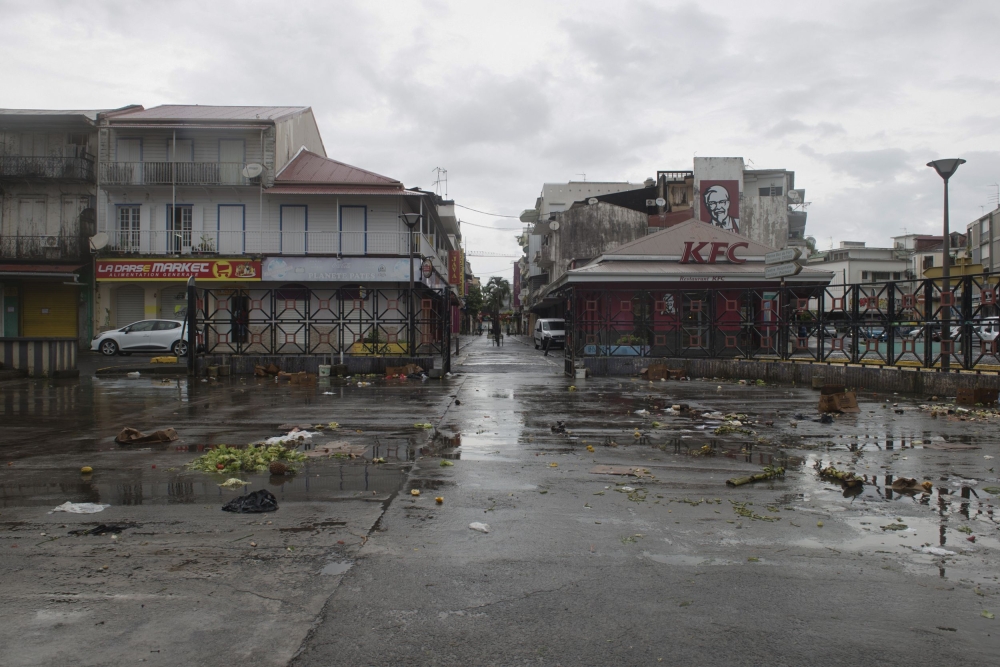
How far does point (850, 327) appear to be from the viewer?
1678 cm

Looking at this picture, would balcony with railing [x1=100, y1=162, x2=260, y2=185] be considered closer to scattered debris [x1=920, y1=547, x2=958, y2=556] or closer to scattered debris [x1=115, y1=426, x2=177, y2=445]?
scattered debris [x1=115, y1=426, x2=177, y2=445]

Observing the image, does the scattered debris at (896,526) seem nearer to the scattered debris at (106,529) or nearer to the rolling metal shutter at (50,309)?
the scattered debris at (106,529)

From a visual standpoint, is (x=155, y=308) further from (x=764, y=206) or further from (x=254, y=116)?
(x=764, y=206)

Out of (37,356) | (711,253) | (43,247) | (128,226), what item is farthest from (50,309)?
(711,253)

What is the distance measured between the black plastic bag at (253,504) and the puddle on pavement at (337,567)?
4.64 feet

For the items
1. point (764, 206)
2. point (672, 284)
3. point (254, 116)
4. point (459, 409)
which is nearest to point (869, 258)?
point (764, 206)

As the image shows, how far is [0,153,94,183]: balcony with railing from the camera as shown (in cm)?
3184

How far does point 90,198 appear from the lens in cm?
3281

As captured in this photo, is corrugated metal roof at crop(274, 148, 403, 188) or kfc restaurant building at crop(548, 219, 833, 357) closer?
kfc restaurant building at crop(548, 219, 833, 357)

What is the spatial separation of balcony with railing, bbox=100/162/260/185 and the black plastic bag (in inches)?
1134


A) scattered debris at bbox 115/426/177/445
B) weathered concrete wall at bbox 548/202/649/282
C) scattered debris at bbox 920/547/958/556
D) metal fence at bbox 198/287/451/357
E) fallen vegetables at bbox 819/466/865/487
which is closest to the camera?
scattered debris at bbox 920/547/958/556

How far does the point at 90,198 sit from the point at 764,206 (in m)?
41.2

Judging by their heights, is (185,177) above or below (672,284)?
above

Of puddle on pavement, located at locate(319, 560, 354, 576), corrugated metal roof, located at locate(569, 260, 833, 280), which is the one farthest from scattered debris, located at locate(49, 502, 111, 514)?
corrugated metal roof, located at locate(569, 260, 833, 280)
